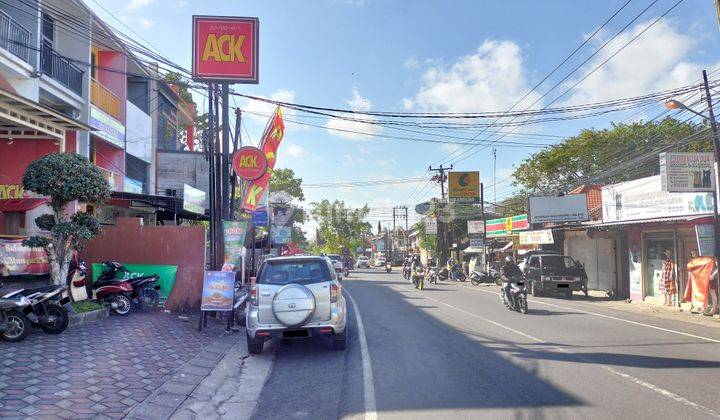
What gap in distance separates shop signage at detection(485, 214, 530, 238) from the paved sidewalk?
27148 mm

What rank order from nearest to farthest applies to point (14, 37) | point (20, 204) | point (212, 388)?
point (212, 388), point (20, 204), point (14, 37)

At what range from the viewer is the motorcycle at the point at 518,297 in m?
14.8

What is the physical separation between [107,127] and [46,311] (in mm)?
12329

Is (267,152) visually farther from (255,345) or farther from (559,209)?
(559,209)

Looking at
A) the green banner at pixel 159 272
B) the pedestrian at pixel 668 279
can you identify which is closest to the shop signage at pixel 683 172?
the pedestrian at pixel 668 279

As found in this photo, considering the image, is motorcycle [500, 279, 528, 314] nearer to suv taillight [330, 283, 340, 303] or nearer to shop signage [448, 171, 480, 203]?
suv taillight [330, 283, 340, 303]

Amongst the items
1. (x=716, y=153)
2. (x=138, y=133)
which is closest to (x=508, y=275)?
(x=716, y=153)

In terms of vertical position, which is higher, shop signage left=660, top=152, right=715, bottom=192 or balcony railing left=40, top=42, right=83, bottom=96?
balcony railing left=40, top=42, right=83, bottom=96

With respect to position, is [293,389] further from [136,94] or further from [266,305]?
[136,94]

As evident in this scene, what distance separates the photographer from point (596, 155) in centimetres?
3753

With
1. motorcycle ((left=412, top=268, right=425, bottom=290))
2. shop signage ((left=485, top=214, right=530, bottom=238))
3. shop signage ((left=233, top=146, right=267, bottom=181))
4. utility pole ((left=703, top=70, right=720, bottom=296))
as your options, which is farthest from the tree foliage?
shop signage ((left=233, top=146, right=267, bottom=181))

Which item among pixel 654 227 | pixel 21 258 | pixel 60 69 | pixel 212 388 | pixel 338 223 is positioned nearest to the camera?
pixel 212 388

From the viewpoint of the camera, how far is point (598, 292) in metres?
25.1

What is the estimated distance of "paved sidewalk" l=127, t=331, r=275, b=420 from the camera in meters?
5.88
